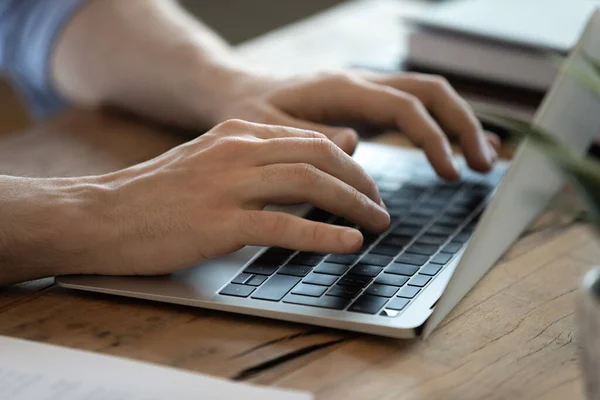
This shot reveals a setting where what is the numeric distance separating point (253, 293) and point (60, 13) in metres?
0.72

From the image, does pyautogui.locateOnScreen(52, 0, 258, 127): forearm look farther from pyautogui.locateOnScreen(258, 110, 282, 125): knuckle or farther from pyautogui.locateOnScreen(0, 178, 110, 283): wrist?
pyautogui.locateOnScreen(0, 178, 110, 283): wrist

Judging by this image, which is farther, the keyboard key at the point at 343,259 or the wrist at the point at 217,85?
the wrist at the point at 217,85

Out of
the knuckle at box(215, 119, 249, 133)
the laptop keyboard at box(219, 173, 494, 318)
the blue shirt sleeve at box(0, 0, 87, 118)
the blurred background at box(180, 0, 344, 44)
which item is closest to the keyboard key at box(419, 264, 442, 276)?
the laptop keyboard at box(219, 173, 494, 318)

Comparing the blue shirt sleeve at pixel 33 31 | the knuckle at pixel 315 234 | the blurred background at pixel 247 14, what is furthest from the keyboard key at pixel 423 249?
the blurred background at pixel 247 14

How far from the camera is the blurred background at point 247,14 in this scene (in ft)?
8.82

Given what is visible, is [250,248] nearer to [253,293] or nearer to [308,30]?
[253,293]

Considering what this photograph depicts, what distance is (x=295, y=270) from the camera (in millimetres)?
681

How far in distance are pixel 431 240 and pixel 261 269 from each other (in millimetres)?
164

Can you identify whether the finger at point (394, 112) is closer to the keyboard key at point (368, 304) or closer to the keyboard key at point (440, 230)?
the keyboard key at point (440, 230)

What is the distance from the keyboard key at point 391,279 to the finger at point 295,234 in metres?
0.03

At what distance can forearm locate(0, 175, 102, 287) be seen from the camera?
0.69 metres

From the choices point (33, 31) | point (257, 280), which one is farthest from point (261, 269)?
point (33, 31)

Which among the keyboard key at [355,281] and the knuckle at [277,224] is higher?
the knuckle at [277,224]

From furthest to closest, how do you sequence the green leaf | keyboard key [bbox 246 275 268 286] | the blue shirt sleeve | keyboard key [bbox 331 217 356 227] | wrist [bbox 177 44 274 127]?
the blue shirt sleeve
wrist [bbox 177 44 274 127]
keyboard key [bbox 331 217 356 227]
keyboard key [bbox 246 275 268 286]
the green leaf
